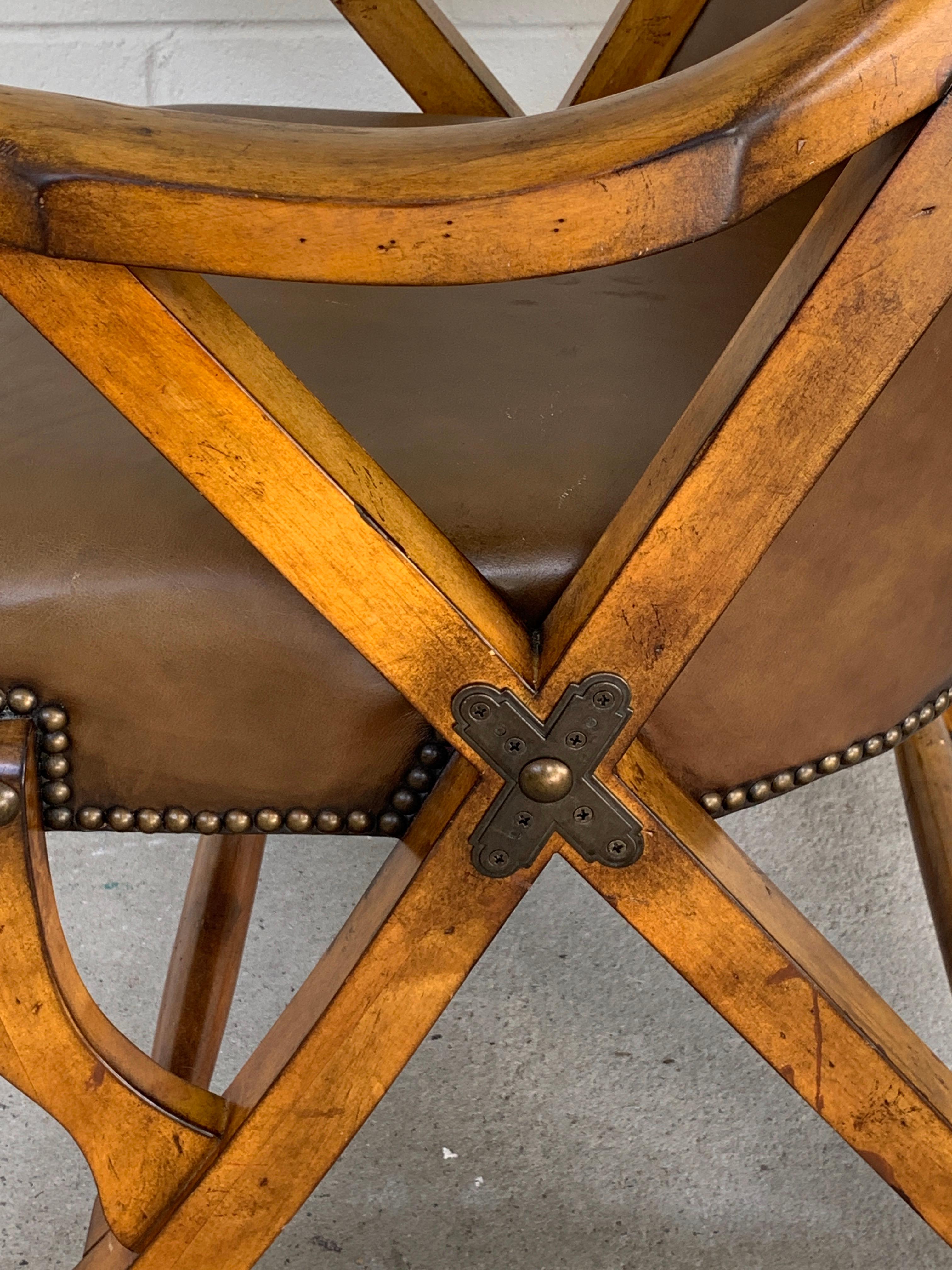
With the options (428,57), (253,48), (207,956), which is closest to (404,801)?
(207,956)

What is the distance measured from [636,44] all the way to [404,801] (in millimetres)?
592

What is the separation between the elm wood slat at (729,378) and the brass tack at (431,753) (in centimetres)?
6

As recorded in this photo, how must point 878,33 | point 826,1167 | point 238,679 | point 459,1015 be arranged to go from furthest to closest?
point 459,1015 → point 826,1167 → point 238,679 → point 878,33

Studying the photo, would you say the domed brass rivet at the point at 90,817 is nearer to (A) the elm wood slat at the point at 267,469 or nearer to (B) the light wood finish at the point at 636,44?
(A) the elm wood slat at the point at 267,469

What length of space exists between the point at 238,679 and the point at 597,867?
0.52 ft

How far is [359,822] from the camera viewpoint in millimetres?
528

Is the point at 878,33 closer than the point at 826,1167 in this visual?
Yes

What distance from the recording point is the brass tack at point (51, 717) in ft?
1.64

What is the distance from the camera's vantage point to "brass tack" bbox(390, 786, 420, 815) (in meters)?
0.53

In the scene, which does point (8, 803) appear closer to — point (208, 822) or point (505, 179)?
point (208, 822)

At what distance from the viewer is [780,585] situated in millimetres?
508

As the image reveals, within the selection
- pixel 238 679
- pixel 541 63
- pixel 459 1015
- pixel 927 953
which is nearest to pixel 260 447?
pixel 238 679

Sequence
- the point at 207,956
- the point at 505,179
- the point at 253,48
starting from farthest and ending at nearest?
the point at 253,48 → the point at 207,956 → the point at 505,179

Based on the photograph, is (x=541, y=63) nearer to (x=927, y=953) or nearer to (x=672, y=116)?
(x=927, y=953)
